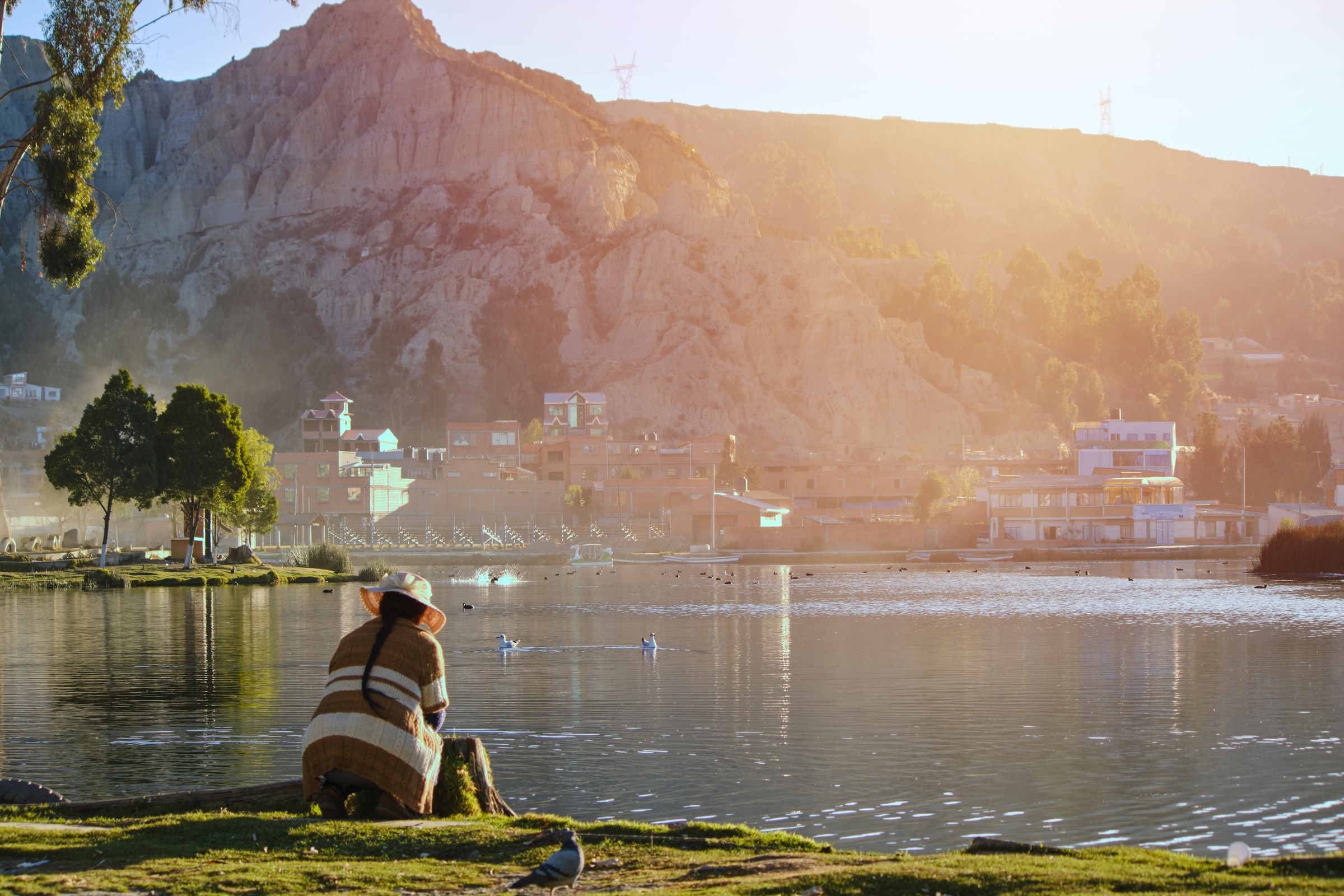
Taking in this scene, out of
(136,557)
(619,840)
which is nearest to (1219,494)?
(136,557)

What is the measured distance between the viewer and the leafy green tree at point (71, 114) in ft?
75.6

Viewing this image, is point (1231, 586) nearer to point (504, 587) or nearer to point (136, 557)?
point (504, 587)

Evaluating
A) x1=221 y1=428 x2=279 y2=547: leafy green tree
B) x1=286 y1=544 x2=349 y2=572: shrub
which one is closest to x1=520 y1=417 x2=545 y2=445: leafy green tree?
x1=221 y1=428 x2=279 y2=547: leafy green tree

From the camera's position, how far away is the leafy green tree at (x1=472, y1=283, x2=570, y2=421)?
520 ft

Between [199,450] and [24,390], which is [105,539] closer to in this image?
[199,450]

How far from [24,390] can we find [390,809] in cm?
17766

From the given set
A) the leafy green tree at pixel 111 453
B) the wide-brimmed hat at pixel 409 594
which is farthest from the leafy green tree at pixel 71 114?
the leafy green tree at pixel 111 453

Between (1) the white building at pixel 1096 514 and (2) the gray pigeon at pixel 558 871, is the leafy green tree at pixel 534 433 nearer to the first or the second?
(1) the white building at pixel 1096 514

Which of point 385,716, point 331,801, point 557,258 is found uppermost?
point 557,258

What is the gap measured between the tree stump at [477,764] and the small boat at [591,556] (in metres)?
76.5

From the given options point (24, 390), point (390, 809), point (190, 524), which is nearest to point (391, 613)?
point (390, 809)

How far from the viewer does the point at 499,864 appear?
9867mm

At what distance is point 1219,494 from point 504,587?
8499 cm

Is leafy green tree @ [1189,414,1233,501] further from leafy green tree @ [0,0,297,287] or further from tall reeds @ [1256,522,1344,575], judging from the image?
leafy green tree @ [0,0,297,287]
